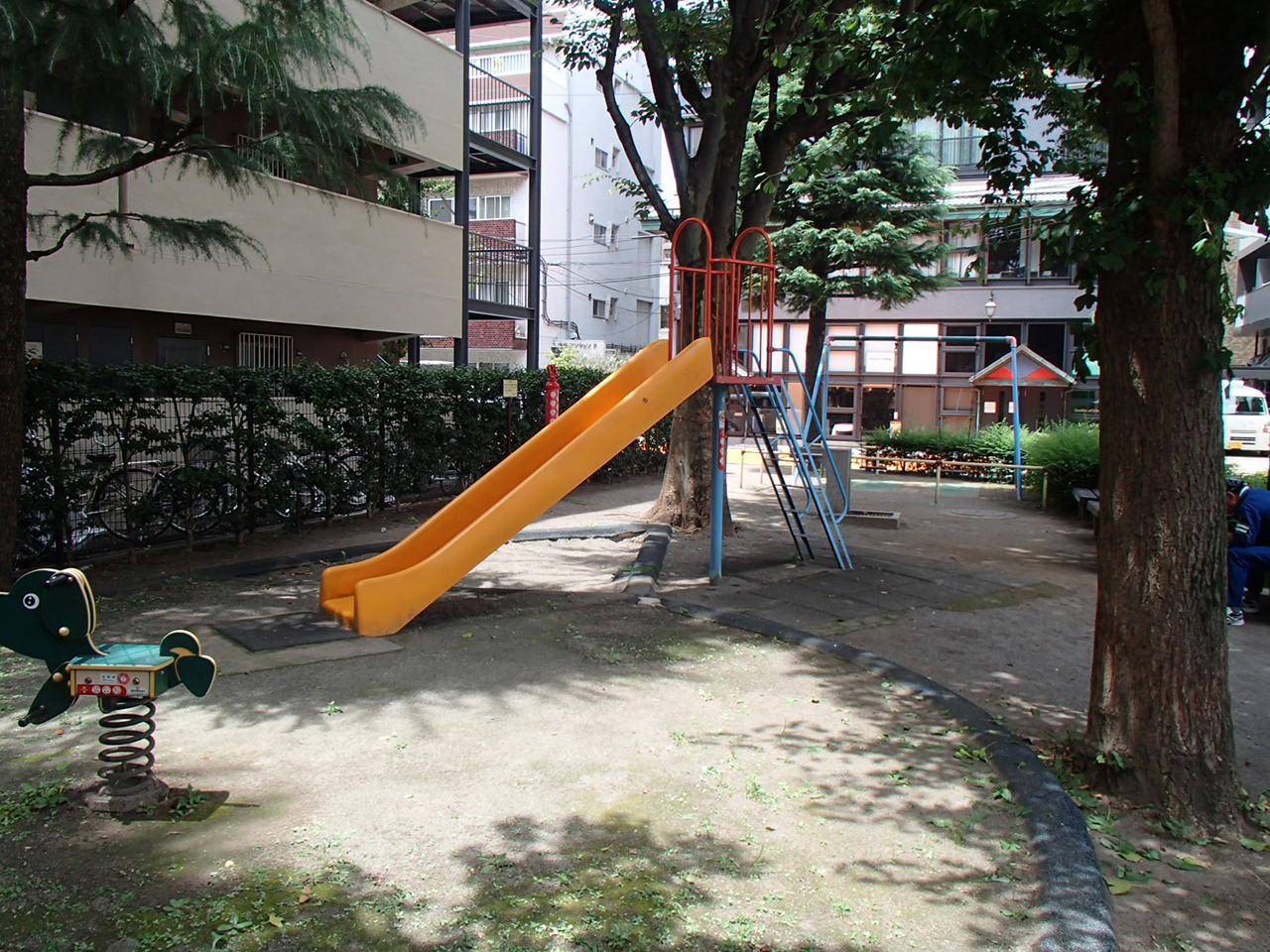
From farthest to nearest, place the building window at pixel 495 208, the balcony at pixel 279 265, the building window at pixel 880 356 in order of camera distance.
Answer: the building window at pixel 880 356
the building window at pixel 495 208
the balcony at pixel 279 265

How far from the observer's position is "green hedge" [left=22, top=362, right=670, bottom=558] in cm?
847

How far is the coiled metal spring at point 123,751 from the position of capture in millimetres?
3930

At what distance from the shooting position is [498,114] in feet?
84.5

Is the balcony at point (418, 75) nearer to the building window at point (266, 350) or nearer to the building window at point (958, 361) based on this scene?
the building window at point (266, 350)

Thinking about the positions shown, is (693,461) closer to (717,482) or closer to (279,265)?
(717,482)

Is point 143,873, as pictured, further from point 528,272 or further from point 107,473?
point 528,272

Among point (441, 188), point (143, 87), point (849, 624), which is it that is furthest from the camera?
point (441, 188)

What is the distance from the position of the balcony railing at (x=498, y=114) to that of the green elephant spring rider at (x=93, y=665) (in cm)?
2246

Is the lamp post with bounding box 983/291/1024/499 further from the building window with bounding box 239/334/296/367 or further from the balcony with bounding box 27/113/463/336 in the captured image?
the building window with bounding box 239/334/296/367

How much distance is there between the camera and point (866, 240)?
2408cm

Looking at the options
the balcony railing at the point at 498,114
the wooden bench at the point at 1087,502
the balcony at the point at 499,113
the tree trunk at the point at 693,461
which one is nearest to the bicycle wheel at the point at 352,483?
the tree trunk at the point at 693,461

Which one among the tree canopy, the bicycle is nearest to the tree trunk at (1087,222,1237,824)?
the bicycle

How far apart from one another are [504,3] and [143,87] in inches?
609

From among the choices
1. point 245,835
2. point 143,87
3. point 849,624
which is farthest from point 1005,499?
point 245,835
